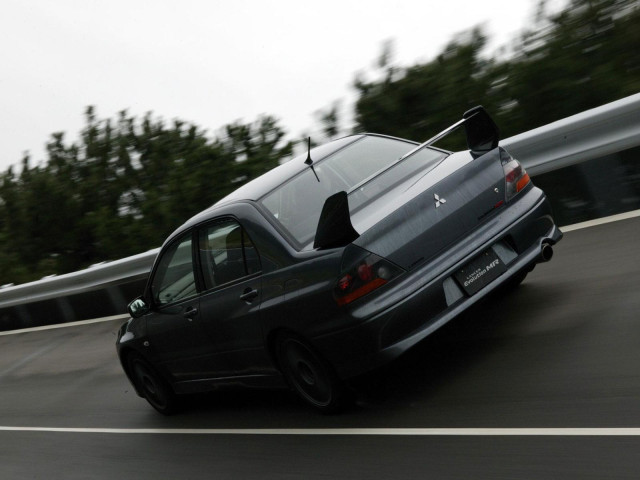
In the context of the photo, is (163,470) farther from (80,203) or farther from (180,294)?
(80,203)

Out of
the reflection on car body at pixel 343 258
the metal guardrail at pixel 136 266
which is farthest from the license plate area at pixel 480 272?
the metal guardrail at pixel 136 266

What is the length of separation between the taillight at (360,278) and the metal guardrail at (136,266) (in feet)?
12.7

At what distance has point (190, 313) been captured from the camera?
282 inches

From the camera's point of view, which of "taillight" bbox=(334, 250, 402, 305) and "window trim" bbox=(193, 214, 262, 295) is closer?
"taillight" bbox=(334, 250, 402, 305)

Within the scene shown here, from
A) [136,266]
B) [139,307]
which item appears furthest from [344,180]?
[136,266]

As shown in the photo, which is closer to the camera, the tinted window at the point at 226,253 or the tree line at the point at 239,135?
the tinted window at the point at 226,253

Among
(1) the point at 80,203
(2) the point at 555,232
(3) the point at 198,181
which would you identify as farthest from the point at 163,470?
(1) the point at 80,203

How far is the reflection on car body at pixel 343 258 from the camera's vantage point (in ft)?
18.6

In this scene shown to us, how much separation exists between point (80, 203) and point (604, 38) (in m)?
10.6

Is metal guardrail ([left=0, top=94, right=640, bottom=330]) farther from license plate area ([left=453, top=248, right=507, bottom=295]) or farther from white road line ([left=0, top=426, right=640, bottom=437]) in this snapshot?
white road line ([left=0, top=426, right=640, bottom=437])

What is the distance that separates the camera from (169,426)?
7.94 metres

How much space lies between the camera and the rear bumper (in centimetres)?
561

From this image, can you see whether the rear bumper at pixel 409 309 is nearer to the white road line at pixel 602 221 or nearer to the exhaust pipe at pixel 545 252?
the exhaust pipe at pixel 545 252

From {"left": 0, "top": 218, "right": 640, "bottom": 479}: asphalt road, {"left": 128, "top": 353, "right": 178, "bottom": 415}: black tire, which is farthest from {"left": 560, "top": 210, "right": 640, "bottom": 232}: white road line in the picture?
{"left": 128, "top": 353, "right": 178, "bottom": 415}: black tire
